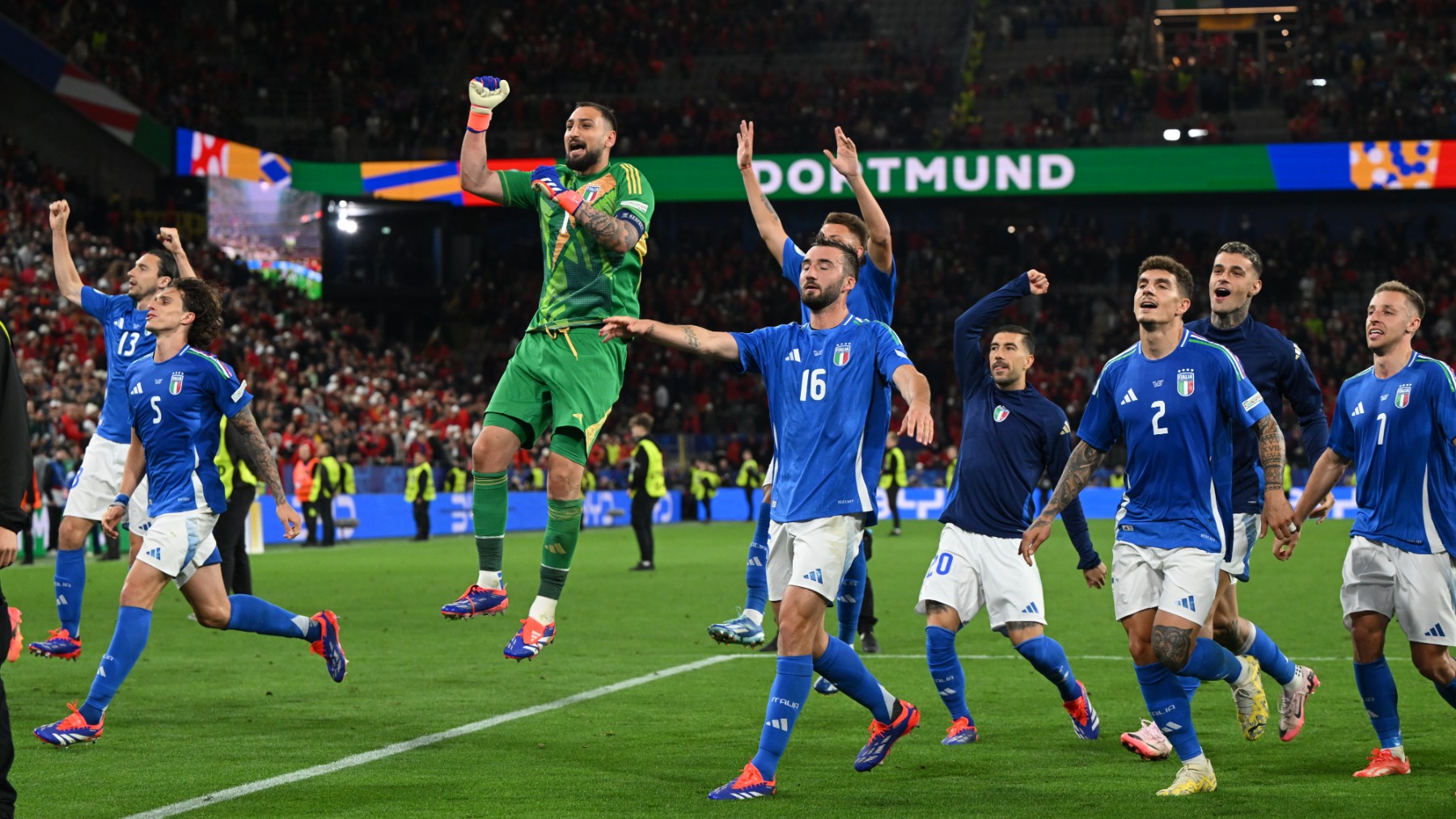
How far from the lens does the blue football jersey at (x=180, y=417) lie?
8.98 m

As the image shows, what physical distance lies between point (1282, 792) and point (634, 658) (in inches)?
260

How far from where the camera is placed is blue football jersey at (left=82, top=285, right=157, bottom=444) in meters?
11.0

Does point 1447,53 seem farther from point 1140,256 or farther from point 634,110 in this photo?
point 634,110

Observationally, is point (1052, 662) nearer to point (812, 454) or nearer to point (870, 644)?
point (812, 454)

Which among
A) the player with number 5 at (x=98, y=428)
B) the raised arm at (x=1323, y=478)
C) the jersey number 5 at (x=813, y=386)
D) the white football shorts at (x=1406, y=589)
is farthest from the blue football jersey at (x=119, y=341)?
the white football shorts at (x=1406, y=589)

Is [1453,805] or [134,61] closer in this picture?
[1453,805]

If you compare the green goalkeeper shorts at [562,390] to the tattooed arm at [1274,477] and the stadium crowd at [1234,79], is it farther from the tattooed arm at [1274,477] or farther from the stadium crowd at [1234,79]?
the stadium crowd at [1234,79]

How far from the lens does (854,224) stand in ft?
27.8

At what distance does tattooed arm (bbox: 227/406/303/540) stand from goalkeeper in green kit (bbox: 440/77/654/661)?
1.54 m

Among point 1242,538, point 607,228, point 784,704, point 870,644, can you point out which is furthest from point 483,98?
point 870,644

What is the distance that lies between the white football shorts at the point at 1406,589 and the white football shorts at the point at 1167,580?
80 cm

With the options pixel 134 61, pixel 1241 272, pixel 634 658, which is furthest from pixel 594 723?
pixel 134 61

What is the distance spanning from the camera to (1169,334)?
753 centimetres

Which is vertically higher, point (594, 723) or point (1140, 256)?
point (1140, 256)
